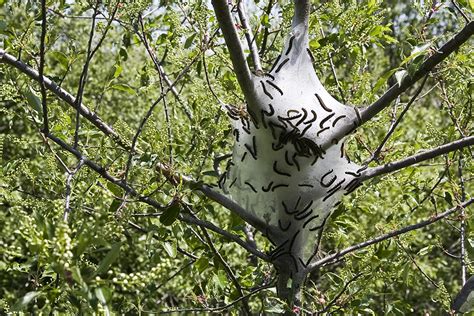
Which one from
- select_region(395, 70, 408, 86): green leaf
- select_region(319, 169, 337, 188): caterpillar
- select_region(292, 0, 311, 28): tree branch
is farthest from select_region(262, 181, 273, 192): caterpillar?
select_region(395, 70, 408, 86): green leaf

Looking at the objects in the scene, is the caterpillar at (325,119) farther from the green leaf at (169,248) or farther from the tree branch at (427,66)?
the green leaf at (169,248)

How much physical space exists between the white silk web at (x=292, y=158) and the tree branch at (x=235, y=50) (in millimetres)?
86

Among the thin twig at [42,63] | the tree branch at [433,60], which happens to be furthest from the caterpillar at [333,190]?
the thin twig at [42,63]

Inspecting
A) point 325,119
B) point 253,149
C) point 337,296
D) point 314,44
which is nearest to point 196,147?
point 253,149

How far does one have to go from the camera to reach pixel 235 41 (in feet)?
5.93

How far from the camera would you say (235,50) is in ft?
6.00

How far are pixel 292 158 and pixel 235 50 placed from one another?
49cm

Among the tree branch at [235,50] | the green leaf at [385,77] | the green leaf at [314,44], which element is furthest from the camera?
the green leaf at [314,44]

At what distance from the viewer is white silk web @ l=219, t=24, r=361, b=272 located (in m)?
2.16

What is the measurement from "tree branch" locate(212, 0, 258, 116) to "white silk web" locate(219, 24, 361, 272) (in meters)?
0.09

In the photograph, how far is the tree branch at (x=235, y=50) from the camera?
1718mm

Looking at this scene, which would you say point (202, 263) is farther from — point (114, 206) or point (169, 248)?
point (114, 206)

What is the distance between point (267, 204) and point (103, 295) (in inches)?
46.1

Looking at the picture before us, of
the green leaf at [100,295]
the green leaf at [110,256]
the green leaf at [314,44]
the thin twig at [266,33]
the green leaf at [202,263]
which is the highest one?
the thin twig at [266,33]
